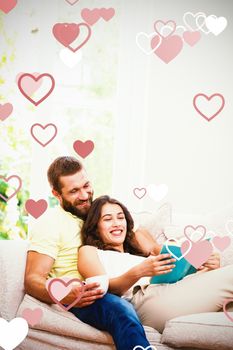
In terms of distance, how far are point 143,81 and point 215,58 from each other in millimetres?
487

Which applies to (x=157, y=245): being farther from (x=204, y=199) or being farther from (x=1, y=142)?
(x=1, y=142)

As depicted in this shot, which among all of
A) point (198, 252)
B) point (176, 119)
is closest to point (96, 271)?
point (198, 252)

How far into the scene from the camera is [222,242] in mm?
2330

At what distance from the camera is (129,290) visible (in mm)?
2266

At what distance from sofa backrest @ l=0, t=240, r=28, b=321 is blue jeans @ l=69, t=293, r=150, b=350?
256mm

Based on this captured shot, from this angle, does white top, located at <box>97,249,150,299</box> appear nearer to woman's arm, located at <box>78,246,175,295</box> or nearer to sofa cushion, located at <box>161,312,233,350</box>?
woman's arm, located at <box>78,246,175,295</box>

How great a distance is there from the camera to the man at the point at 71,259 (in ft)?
6.22

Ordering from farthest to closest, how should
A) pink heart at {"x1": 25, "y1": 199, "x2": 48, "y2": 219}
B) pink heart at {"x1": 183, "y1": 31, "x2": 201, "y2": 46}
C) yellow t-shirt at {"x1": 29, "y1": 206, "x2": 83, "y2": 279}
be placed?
pink heart at {"x1": 183, "y1": 31, "x2": 201, "y2": 46} < pink heart at {"x1": 25, "y1": 199, "x2": 48, "y2": 219} < yellow t-shirt at {"x1": 29, "y1": 206, "x2": 83, "y2": 279}

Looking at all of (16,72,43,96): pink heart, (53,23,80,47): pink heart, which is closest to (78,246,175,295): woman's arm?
(16,72,43,96): pink heart

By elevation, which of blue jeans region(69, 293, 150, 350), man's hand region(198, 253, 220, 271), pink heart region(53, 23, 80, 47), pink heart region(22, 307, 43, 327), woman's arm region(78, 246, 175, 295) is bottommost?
pink heart region(22, 307, 43, 327)

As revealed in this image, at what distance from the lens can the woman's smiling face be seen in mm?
2303

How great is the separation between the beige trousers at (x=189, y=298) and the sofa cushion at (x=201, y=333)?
0.08 metres

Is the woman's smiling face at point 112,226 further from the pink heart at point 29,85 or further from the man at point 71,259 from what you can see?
the pink heart at point 29,85

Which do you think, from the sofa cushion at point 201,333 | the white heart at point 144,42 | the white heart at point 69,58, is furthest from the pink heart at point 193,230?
the white heart at point 144,42
